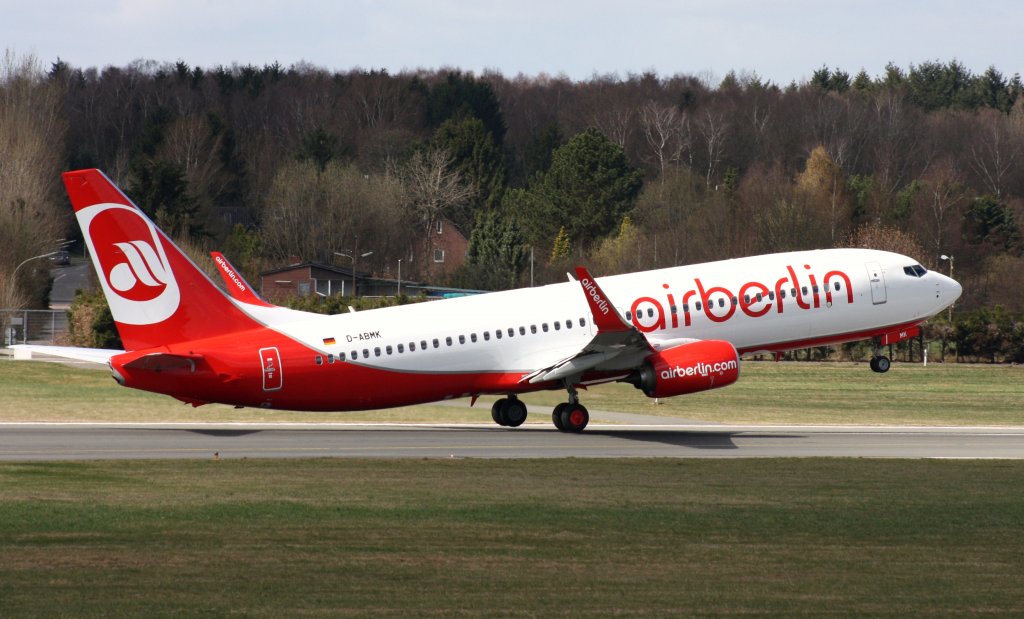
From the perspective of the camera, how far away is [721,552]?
23.1 m

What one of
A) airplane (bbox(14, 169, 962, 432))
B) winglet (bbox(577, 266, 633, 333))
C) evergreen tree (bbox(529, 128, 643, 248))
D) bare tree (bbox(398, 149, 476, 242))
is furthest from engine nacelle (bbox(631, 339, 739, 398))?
bare tree (bbox(398, 149, 476, 242))

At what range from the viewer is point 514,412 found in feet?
152

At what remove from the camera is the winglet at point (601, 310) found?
41.3 metres

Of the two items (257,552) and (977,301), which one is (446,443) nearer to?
(257,552)

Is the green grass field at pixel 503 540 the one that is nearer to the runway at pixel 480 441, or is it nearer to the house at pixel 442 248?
the runway at pixel 480 441

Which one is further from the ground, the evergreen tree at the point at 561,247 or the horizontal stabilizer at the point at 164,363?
the evergreen tree at the point at 561,247

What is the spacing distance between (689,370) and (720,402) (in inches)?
634

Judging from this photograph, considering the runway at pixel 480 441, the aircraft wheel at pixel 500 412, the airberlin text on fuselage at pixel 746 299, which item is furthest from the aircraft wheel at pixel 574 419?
the airberlin text on fuselage at pixel 746 299

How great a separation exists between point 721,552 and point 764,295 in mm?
23868

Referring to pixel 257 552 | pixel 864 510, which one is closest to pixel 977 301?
pixel 864 510

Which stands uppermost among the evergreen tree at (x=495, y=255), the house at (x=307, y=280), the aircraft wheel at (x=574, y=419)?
the evergreen tree at (x=495, y=255)

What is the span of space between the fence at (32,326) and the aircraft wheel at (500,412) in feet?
192

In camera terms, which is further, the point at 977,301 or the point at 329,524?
the point at 977,301

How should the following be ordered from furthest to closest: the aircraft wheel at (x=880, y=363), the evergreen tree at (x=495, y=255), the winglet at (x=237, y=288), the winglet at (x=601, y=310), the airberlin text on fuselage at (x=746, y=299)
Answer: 1. the evergreen tree at (x=495, y=255)
2. the aircraft wheel at (x=880, y=363)
3. the winglet at (x=237, y=288)
4. the airberlin text on fuselage at (x=746, y=299)
5. the winglet at (x=601, y=310)
